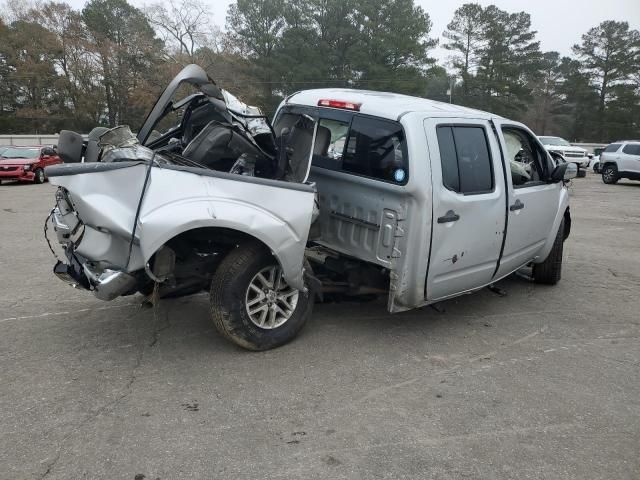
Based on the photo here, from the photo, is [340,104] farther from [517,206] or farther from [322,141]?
[517,206]

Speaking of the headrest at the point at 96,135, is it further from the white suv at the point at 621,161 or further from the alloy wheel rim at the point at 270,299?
the white suv at the point at 621,161

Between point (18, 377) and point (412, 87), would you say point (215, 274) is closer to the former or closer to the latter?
point (18, 377)

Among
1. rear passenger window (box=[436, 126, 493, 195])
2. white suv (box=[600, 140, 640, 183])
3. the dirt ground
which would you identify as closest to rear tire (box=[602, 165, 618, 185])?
white suv (box=[600, 140, 640, 183])

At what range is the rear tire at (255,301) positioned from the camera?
3844 mm

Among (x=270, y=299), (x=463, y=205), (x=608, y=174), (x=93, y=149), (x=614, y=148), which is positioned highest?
(x=614, y=148)

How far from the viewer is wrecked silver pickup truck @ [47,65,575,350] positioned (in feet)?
11.6

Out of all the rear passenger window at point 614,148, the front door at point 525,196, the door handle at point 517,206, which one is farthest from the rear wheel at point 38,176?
the rear passenger window at point 614,148

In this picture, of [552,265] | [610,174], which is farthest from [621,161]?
[552,265]

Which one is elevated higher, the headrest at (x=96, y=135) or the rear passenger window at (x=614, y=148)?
the rear passenger window at (x=614, y=148)

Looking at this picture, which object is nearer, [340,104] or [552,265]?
[340,104]

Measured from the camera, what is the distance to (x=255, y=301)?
13.1 feet

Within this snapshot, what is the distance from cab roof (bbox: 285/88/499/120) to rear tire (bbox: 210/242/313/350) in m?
1.51

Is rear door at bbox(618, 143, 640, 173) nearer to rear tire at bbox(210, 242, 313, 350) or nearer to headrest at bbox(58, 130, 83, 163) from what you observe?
rear tire at bbox(210, 242, 313, 350)

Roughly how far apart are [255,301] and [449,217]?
5.46 feet
